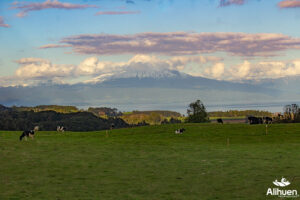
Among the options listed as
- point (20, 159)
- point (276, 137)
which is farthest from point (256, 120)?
point (20, 159)

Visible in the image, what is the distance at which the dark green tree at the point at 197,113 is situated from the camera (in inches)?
4967

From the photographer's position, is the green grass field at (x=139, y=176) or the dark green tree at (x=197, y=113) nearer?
the green grass field at (x=139, y=176)

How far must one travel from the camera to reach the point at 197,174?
74.9 feet

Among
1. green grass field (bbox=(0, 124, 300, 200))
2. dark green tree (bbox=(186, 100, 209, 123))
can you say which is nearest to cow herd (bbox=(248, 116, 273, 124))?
green grass field (bbox=(0, 124, 300, 200))

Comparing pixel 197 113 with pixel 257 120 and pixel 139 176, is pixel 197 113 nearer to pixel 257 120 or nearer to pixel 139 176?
pixel 257 120

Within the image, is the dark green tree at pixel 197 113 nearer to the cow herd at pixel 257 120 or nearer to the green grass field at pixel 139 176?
the cow herd at pixel 257 120

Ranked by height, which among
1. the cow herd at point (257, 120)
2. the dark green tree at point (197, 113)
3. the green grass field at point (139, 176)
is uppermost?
the dark green tree at point (197, 113)

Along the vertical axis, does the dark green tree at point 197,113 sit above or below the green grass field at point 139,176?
above

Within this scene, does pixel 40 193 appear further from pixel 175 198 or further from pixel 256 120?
pixel 256 120

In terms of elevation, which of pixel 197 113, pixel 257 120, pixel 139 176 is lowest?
pixel 139 176

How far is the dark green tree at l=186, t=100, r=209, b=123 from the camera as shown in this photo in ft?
414

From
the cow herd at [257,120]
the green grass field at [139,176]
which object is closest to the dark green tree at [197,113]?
the cow herd at [257,120]

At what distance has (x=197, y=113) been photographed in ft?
425

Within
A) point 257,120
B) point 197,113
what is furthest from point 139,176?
point 197,113
